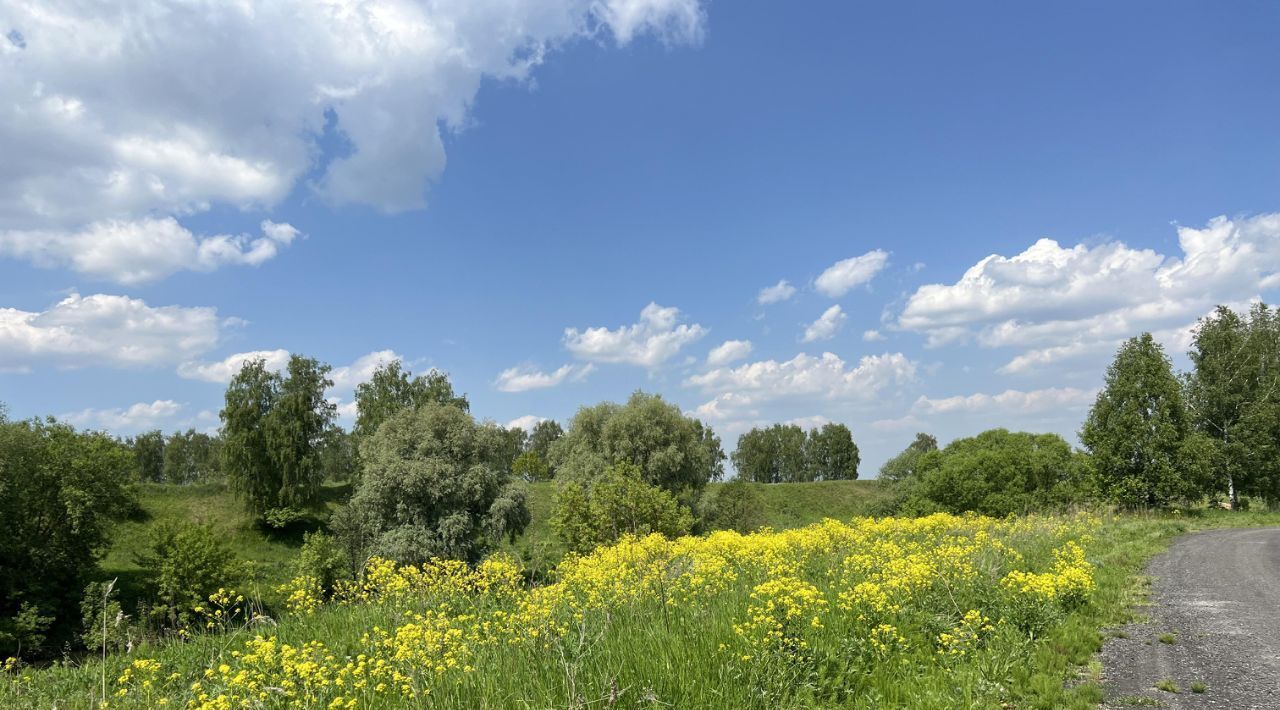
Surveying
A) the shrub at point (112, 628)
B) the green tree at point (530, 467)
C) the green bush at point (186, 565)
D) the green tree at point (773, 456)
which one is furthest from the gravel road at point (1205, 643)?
the green tree at point (773, 456)

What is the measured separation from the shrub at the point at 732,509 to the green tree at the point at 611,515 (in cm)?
1133

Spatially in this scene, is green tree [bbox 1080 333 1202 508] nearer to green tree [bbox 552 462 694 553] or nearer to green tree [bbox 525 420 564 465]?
green tree [bbox 552 462 694 553]

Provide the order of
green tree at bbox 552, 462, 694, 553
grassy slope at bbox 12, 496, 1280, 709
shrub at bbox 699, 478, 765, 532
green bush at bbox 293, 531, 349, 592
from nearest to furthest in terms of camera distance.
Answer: grassy slope at bbox 12, 496, 1280, 709 → green tree at bbox 552, 462, 694, 553 → green bush at bbox 293, 531, 349, 592 → shrub at bbox 699, 478, 765, 532

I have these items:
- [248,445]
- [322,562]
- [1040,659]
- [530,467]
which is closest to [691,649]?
[1040,659]

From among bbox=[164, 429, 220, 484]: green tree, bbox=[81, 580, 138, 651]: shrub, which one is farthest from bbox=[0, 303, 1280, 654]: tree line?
bbox=[164, 429, 220, 484]: green tree

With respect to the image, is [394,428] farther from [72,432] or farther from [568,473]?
[72,432]

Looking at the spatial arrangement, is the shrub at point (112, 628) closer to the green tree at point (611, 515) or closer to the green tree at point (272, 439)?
→ the green tree at point (611, 515)

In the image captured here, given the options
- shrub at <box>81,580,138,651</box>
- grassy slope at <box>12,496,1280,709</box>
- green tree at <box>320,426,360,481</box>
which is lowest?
grassy slope at <box>12,496,1280,709</box>

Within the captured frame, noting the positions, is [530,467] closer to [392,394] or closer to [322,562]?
[392,394]

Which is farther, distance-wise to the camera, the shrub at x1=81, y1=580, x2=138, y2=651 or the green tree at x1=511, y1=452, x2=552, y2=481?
the green tree at x1=511, y1=452, x2=552, y2=481

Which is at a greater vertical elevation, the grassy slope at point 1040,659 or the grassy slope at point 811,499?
the grassy slope at point 1040,659

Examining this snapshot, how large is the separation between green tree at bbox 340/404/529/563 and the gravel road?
1050 inches

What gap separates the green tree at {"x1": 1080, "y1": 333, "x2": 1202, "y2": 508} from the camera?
3216 centimetres

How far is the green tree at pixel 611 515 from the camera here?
77.2ft
